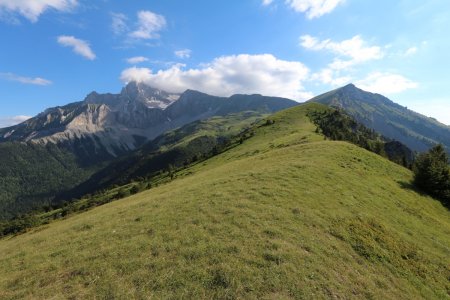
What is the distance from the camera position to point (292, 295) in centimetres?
1717

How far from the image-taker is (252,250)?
21062 millimetres

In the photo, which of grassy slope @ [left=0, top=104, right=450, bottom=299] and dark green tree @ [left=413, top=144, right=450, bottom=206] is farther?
dark green tree @ [left=413, top=144, right=450, bottom=206]

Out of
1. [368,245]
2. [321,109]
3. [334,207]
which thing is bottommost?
[368,245]

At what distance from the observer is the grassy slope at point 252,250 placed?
18203 mm

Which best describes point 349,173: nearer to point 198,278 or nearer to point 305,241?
point 305,241

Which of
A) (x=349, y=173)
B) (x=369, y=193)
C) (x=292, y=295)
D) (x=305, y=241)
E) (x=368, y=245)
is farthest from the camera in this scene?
(x=349, y=173)

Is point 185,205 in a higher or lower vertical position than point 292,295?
higher

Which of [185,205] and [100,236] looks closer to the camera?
[100,236]

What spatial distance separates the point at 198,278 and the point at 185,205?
1354cm

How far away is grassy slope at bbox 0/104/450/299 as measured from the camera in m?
18.2

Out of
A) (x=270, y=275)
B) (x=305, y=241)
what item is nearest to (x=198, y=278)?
(x=270, y=275)

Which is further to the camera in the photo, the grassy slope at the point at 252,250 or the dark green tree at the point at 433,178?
the dark green tree at the point at 433,178

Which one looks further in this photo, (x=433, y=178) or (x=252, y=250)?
(x=433, y=178)

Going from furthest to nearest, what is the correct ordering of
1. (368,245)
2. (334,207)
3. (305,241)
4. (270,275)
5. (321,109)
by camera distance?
(321,109), (334,207), (368,245), (305,241), (270,275)
